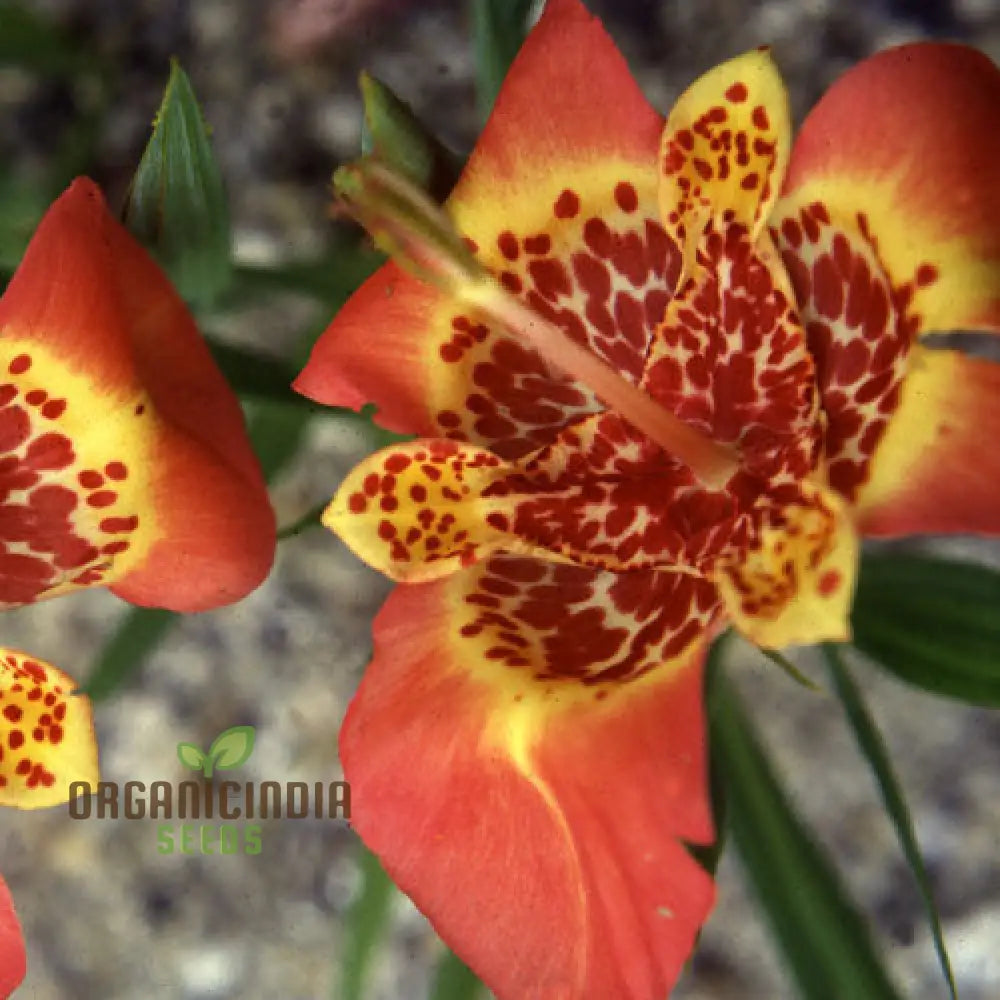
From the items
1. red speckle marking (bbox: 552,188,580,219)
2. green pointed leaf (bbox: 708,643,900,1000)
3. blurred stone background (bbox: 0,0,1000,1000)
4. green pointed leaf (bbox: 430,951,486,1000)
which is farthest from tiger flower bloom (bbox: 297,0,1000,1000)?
blurred stone background (bbox: 0,0,1000,1000)

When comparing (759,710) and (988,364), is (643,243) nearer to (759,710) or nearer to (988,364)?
(988,364)

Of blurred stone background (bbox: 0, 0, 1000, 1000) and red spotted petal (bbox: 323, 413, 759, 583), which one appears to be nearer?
red spotted petal (bbox: 323, 413, 759, 583)

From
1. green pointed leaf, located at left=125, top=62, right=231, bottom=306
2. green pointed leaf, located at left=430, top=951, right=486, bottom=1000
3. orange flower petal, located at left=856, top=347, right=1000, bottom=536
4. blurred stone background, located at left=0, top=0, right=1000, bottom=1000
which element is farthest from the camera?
blurred stone background, located at left=0, top=0, right=1000, bottom=1000

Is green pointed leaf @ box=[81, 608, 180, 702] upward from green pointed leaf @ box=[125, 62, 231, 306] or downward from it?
downward

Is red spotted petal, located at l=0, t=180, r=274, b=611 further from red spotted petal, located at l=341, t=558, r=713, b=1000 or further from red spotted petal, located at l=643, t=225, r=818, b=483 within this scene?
red spotted petal, located at l=643, t=225, r=818, b=483

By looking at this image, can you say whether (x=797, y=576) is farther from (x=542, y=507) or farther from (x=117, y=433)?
(x=117, y=433)

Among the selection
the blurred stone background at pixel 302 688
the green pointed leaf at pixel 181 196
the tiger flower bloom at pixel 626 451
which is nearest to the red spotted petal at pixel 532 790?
the tiger flower bloom at pixel 626 451
